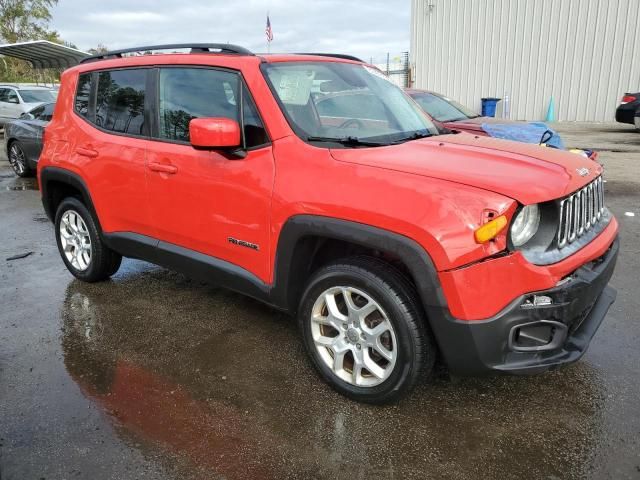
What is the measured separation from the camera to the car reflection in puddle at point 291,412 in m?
2.41

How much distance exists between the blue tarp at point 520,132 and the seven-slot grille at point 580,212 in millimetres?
4382

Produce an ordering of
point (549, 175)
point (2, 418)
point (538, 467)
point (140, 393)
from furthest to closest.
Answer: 1. point (140, 393)
2. point (2, 418)
3. point (549, 175)
4. point (538, 467)

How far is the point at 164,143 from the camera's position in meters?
3.55

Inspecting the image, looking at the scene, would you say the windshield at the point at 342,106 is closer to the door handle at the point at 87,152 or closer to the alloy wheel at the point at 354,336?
the alloy wheel at the point at 354,336

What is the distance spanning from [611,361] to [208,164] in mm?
2698

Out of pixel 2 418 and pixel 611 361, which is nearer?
pixel 2 418

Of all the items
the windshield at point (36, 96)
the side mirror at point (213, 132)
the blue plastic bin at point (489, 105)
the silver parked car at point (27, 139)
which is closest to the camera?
the side mirror at point (213, 132)

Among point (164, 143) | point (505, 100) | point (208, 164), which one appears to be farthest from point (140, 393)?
point (505, 100)

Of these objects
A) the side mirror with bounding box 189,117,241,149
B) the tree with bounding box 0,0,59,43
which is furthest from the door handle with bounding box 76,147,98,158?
the tree with bounding box 0,0,59,43

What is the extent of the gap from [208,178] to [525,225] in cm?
182

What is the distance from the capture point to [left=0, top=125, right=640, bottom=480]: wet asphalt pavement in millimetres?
2393

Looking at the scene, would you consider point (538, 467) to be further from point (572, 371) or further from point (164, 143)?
point (164, 143)

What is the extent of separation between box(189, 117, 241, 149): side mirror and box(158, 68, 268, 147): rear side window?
16 cm

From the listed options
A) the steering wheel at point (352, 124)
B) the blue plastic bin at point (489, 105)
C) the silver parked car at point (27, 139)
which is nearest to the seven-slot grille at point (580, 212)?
the steering wheel at point (352, 124)
